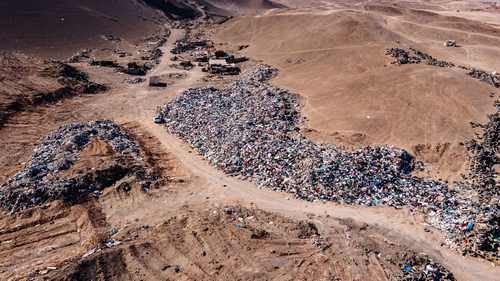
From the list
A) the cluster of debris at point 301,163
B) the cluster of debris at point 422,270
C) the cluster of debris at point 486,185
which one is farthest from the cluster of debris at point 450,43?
the cluster of debris at point 422,270

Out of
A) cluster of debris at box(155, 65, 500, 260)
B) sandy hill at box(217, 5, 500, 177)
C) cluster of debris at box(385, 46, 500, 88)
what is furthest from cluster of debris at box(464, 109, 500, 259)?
cluster of debris at box(385, 46, 500, 88)

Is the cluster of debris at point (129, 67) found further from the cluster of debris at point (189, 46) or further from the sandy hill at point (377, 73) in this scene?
the sandy hill at point (377, 73)

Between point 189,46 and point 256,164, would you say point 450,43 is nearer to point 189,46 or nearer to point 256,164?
point 189,46

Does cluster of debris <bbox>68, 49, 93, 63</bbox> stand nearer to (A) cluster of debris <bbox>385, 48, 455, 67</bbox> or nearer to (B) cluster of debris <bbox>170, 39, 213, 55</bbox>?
(B) cluster of debris <bbox>170, 39, 213, 55</bbox>

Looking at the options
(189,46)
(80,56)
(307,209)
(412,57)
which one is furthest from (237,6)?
(307,209)

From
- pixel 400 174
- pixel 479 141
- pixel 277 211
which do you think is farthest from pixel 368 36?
pixel 277 211
